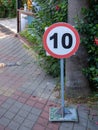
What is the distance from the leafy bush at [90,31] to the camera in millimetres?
4572

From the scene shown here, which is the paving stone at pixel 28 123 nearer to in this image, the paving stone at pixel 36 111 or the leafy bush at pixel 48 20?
the paving stone at pixel 36 111

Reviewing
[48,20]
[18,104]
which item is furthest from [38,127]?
[48,20]

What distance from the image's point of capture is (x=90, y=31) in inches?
183

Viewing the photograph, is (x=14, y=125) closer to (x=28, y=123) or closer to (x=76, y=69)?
(x=28, y=123)

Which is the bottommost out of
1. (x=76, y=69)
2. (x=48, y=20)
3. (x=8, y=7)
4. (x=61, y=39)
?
(x=76, y=69)

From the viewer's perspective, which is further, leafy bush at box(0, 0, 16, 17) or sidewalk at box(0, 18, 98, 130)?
leafy bush at box(0, 0, 16, 17)

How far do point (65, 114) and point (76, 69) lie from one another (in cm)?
83

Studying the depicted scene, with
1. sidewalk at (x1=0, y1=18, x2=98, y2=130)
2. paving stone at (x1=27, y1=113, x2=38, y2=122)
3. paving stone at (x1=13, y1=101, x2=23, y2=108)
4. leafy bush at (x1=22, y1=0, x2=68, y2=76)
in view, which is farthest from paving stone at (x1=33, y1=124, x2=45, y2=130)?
leafy bush at (x1=22, y1=0, x2=68, y2=76)

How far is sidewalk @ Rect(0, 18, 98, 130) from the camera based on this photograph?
412 cm

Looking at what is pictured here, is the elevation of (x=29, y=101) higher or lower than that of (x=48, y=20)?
lower

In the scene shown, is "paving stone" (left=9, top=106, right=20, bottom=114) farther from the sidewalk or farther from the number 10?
the number 10

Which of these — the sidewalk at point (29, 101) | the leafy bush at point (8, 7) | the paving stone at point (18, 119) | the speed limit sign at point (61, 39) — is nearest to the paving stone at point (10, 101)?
the sidewalk at point (29, 101)

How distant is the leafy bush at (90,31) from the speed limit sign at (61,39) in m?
0.62

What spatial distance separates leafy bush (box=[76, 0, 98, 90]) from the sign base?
24.6 inches
